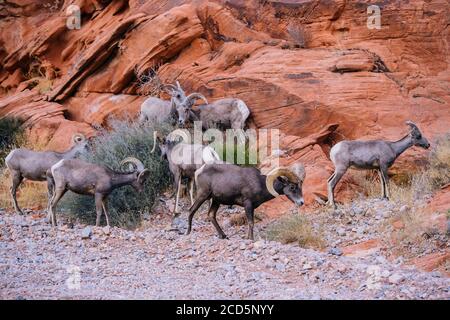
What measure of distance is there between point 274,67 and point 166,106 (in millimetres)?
2311

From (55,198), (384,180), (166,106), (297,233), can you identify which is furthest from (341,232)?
(166,106)

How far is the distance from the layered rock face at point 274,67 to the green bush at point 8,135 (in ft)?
1.04

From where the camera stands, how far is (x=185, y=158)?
13.1 m

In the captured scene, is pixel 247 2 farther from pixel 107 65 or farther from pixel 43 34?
pixel 43 34

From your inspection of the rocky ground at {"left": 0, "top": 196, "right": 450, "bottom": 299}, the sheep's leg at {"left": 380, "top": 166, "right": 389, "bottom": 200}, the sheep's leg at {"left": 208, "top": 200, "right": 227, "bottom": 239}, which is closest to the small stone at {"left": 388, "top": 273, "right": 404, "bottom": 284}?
the rocky ground at {"left": 0, "top": 196, "right": 450, "bottom": 299}

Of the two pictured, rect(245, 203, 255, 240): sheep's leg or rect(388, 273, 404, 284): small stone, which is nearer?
rect(388, 273, 404, 284): small stone

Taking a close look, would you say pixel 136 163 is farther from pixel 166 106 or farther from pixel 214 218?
pixel 166 106

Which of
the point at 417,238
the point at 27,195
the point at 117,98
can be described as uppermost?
the point at 417,238

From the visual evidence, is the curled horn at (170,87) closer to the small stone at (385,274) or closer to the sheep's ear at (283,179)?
the sheep's ear at (283,179)

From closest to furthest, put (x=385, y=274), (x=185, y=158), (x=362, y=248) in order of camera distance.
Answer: (x=385, y=274) → (x=362, y=248) → (x=185, y=158)

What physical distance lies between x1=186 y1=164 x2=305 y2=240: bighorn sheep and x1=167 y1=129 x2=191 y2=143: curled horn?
2780 mm

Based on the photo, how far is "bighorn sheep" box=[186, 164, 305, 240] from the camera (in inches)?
432

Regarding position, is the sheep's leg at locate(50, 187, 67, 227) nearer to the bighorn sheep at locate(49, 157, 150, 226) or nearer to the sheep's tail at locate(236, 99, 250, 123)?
the bighorn sheep at locate(49, 157, 150, 226)

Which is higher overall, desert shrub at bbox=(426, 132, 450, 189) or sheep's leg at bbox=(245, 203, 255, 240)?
sheep's leg at bbox=(245, 203, 255, 240)
